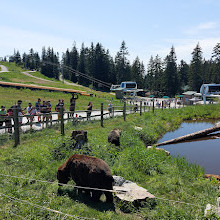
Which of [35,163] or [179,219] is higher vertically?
[35,163]

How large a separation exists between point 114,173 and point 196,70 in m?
66.6

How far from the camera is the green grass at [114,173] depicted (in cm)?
494

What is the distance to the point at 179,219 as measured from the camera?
4.88m

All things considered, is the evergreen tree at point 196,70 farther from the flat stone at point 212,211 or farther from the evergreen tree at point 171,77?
the flat stone at point 212,211

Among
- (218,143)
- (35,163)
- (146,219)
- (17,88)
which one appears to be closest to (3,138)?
(35,163)

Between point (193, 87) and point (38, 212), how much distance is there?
230 feet

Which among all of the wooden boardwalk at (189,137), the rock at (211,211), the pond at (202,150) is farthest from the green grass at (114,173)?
the wooden boardwalk at (189,137)

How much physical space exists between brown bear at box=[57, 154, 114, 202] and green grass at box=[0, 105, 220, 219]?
0.91ft

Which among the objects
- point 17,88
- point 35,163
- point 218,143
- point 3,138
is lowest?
point 218,143

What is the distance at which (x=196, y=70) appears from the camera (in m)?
66.4

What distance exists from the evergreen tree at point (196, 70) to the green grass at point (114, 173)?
6211cm

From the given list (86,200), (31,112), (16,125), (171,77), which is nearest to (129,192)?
(86,200)

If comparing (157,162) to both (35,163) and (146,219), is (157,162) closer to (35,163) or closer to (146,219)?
(146,219)

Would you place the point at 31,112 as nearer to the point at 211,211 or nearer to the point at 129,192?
the point at 129,192
